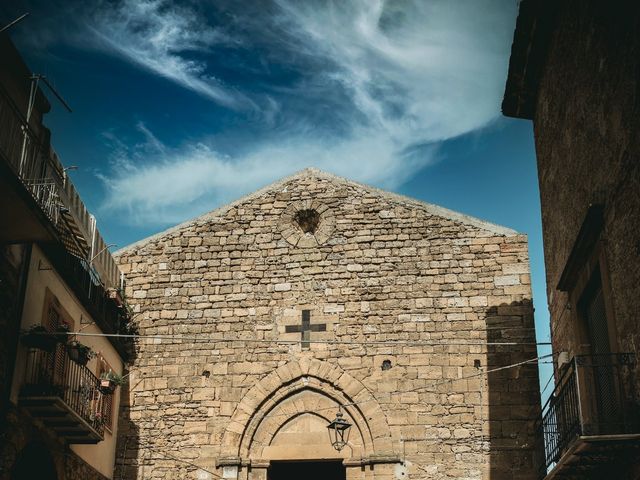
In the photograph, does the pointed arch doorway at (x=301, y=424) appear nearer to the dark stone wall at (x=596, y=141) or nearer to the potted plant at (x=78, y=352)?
the potted plant at (x=78, y=352)

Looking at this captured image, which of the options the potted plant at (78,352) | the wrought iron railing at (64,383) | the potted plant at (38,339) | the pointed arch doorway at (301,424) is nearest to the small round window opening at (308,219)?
the pointed arch doorway at (301,424)

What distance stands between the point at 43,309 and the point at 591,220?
7.18 meters

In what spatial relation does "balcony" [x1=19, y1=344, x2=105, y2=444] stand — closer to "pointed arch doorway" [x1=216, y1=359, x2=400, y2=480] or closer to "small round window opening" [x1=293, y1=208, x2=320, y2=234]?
"pointed arch doorway" [x1=216, y1=359, x2=400, y2=480]

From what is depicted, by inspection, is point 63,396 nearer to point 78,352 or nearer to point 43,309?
point 78,352

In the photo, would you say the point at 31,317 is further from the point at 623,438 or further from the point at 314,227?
the point at 623,438

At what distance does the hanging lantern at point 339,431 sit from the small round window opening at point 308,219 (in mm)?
3438

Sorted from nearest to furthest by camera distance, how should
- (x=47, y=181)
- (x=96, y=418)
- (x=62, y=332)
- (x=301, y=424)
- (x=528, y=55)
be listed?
1. (x=62, y=332)
2. (x=47, y=181)
3. (x=528, y=55)
4. (x=96, y=418)
5. (x=301, y=424)

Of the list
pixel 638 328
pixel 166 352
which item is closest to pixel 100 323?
pixel 166 352

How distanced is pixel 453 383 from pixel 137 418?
5.39 metres

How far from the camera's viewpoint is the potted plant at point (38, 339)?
10945mm

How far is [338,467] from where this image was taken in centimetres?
1723

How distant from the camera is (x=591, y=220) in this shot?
912 centimetres

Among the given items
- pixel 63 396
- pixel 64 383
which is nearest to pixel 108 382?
pixel 64 383

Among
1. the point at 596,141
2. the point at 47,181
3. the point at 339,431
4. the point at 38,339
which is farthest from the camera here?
the point at 339,431
